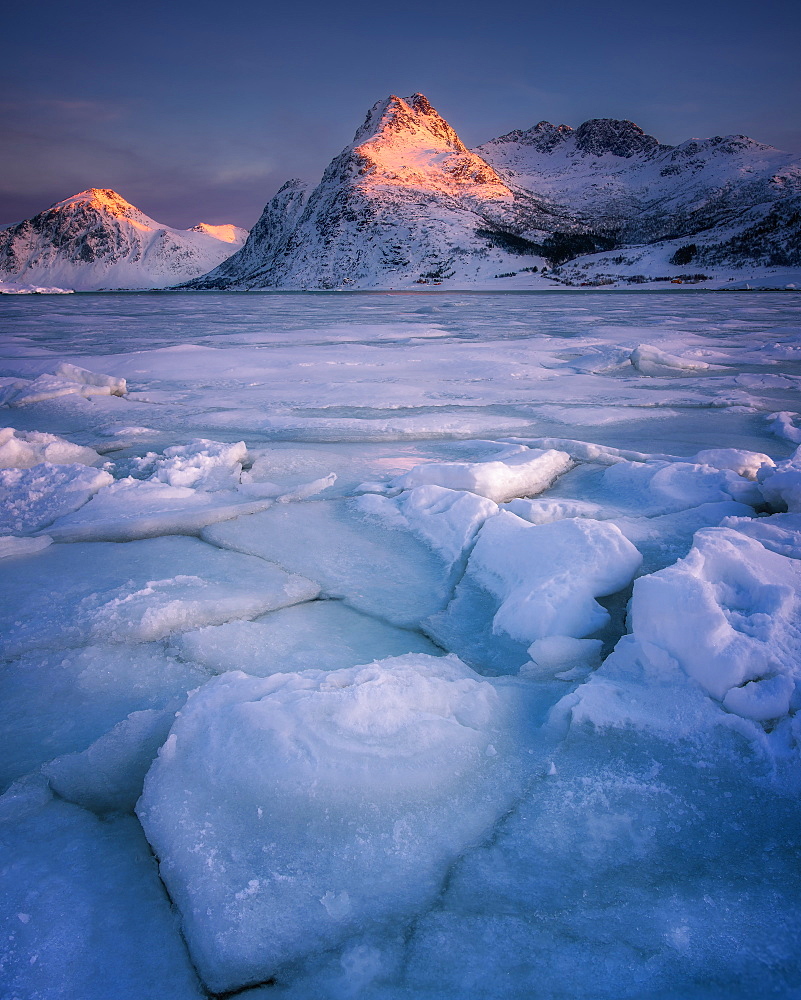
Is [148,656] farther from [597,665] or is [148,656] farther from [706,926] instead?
[706,926]

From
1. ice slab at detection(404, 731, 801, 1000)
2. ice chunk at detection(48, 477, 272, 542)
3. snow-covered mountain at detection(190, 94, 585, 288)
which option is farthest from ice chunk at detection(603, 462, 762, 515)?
snow-covered mountain at detection(190, 94, 585, 288)

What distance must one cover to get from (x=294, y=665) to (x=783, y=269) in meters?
67.4

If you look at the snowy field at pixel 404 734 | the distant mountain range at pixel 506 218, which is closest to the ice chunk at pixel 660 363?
the snowy field at pixel 404 734

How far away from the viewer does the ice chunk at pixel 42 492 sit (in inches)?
93.9

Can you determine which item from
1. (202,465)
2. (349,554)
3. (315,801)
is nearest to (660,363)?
(202,465)

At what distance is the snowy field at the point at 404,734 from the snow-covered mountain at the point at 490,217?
221 feet

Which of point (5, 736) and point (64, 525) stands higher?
point (64, 525)

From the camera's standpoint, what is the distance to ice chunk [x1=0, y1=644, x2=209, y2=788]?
1.25m

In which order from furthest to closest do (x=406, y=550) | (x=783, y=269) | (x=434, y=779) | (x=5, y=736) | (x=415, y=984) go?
1. (x=783, y=269)
2. (x=406, y=550)
3. (x=5, y=736)
4. (x=434, y=779)
5. (x=415, y=984)

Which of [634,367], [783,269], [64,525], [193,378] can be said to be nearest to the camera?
[64,525]

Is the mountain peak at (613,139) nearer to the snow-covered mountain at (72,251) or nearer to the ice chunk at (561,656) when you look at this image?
the snow-covered mountain at (72,251)

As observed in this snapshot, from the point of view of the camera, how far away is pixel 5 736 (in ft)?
4.17

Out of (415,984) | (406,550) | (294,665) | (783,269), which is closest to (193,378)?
(406,550)

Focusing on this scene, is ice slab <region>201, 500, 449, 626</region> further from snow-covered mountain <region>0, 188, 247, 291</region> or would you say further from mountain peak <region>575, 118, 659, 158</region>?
snow-covered mountain <region>0, 188, 247, 291</region>
